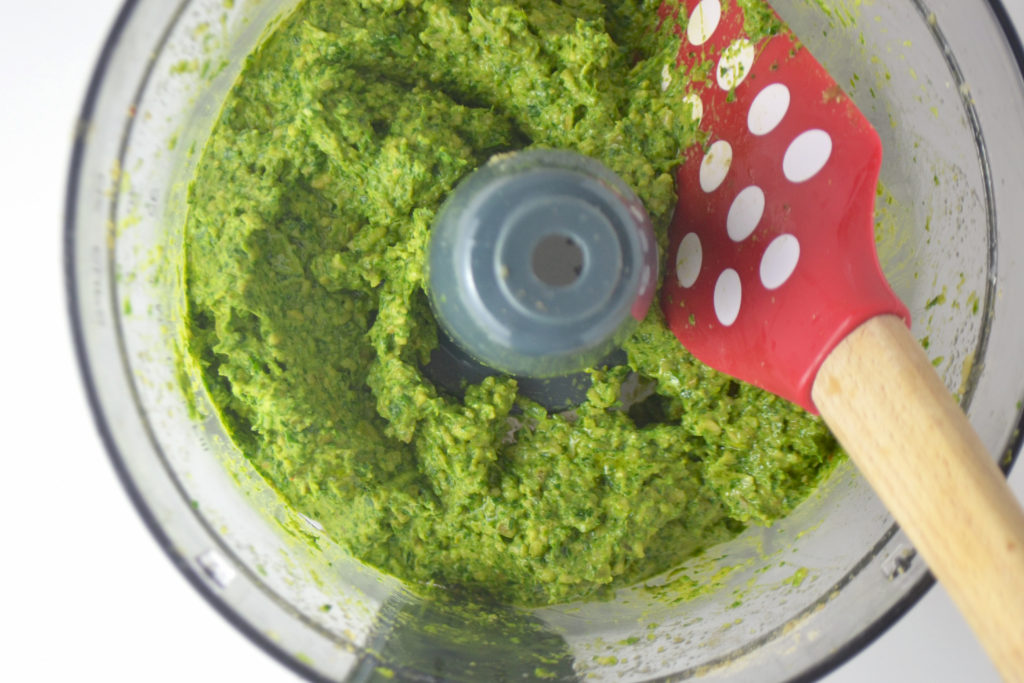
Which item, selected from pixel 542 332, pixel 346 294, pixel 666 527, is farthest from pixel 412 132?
pixel 666 527

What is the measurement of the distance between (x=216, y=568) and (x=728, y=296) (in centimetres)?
118

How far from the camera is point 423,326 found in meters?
1.70

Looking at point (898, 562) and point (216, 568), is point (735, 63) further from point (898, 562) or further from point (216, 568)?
point (216, 568)

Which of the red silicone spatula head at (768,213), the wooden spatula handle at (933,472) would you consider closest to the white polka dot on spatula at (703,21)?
the red silicone spatula head at (768,213)

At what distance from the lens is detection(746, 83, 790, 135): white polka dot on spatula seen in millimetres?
1434

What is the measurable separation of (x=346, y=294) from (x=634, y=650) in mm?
1072

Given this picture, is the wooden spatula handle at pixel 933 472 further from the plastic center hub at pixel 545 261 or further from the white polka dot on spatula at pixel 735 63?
the white polka dot on spatula at pixel 735 63

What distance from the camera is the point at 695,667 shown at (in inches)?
57.0

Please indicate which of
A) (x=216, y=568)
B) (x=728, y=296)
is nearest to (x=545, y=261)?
(x=728, y=296)

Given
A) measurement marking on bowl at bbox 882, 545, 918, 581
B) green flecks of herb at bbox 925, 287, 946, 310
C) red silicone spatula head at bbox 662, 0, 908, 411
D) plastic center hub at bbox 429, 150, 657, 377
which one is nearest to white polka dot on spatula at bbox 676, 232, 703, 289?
red silicone spatula head at bbox 662, 0, 908, 411

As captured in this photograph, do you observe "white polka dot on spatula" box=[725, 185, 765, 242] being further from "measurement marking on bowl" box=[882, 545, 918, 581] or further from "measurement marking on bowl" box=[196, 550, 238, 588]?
"measurement marking on bowl" box=[196, 550, 238, 588]

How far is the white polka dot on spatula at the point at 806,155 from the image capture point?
135 cm

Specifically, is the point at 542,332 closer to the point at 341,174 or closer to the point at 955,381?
the point at 341,174

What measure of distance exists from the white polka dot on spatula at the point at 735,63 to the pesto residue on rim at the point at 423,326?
10 cm
